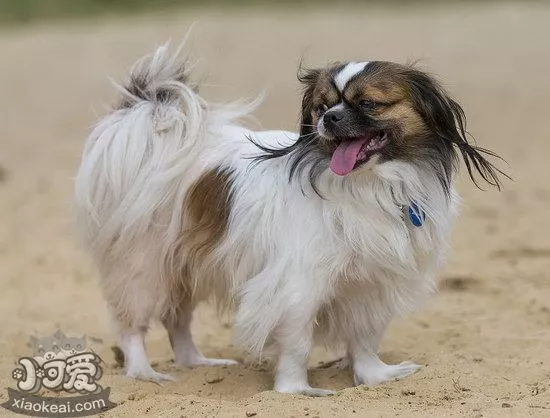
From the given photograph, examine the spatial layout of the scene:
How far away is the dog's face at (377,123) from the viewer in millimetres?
4473

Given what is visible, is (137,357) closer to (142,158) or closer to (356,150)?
(142,158)

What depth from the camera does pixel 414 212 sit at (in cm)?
465

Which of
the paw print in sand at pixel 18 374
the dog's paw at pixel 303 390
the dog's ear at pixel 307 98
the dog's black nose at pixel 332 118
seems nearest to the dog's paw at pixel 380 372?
the dog's paw at pixel 303 390

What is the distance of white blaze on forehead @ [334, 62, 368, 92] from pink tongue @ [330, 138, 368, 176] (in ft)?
0.77

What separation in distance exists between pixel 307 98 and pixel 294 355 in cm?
118

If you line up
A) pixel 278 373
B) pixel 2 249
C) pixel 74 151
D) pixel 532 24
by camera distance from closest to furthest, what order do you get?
pixel 278 373
pixel 2 249
pixel 74 151
pixel 532 24

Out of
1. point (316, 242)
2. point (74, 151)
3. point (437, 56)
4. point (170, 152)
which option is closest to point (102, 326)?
point (170, 152)

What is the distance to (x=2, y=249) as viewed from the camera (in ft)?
27.8

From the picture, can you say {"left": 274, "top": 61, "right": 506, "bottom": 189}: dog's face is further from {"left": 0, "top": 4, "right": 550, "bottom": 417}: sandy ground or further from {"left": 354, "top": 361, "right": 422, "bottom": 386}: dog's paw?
{"left": 354, "top": 361, "right": 422, "bottom": 386}: dog's paw

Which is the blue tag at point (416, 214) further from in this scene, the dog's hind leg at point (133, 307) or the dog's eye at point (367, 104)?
the dog's hind leg at point (133, 307)

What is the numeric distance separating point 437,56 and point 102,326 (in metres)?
12.9

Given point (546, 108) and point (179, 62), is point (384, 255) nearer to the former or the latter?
point (179, 62)

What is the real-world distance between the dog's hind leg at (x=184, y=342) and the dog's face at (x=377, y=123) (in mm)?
1361

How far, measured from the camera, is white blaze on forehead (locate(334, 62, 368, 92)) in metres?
4.52
